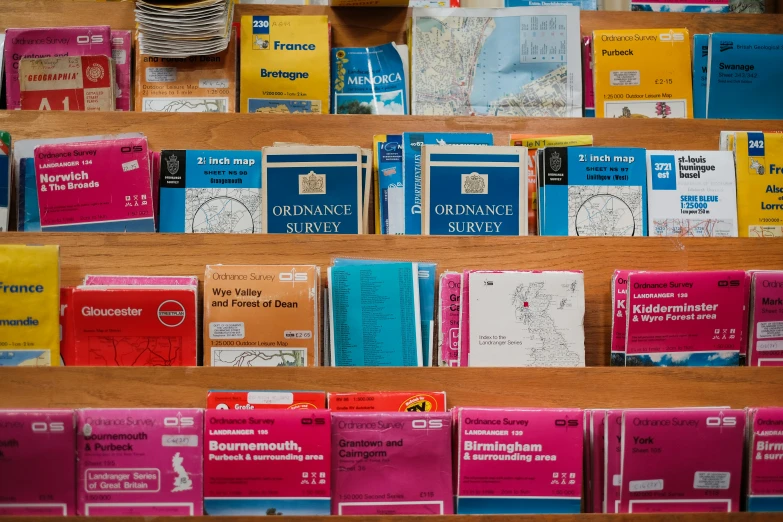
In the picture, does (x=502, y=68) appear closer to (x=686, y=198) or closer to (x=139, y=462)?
(x=686, y=198)

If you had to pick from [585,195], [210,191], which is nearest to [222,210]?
[210,191]

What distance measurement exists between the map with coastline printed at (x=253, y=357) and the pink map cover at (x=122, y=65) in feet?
3.19

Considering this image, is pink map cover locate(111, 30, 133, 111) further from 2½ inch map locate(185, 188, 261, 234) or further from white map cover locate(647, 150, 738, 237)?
white map cover locate(647, 150, 738, 237)

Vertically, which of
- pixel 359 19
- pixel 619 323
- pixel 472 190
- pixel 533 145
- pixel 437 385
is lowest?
pixel 437 385

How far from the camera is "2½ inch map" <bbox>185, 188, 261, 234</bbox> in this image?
2.31m

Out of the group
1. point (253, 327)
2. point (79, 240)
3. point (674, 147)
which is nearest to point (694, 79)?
point (674, 147)

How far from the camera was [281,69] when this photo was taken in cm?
262

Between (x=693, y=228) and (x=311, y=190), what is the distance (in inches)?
39.0

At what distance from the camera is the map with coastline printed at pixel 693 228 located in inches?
92.4

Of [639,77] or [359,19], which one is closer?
[639,77]

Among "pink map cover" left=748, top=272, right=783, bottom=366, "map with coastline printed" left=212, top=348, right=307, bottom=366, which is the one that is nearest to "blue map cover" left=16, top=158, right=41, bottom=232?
"map with coastline printed" left=212, top=348, right=307, bottom=366

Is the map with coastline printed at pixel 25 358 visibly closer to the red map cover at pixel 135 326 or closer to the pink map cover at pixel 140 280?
the red map cover at pixel 135 326

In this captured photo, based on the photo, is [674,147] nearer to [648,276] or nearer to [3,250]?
[648,276]

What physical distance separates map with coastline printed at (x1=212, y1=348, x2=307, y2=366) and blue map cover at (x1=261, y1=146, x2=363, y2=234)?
13.5 inches
